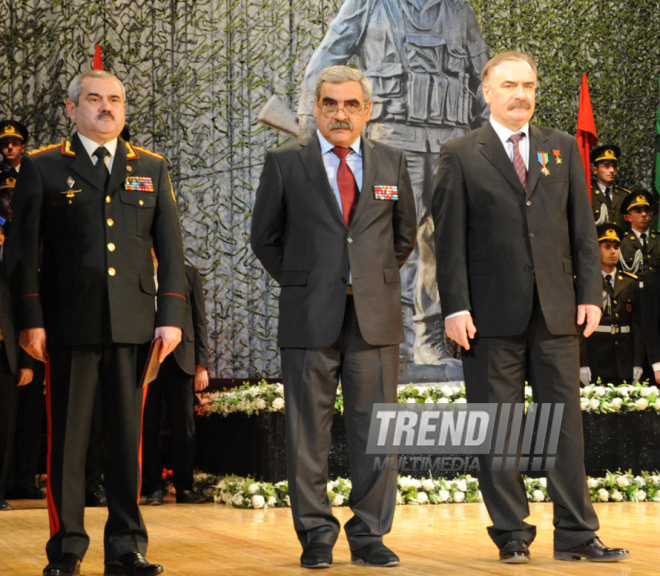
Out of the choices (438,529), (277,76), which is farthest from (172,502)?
(277,76)

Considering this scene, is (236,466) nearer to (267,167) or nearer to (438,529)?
(438,529)

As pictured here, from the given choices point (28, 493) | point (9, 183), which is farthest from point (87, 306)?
point (9, 183)

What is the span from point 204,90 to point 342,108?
4.23 m

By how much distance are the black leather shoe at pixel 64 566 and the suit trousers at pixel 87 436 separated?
0.05 metres

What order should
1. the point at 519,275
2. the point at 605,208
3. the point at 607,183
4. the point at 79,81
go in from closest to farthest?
the point at 79,81, the point at 519,275, the point at 605,208, the point at 607,183

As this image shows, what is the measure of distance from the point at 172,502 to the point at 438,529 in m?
1.89

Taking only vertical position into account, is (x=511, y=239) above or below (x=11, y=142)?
below

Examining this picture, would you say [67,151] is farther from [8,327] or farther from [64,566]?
[8,327]

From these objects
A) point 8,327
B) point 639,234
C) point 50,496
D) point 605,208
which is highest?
point 605,208

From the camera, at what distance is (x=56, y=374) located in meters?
2.82

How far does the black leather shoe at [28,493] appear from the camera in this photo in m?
5.29

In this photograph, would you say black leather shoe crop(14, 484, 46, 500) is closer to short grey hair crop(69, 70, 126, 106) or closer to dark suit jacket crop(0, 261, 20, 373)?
dark suit jacket crop(0, 261, 20, 373)

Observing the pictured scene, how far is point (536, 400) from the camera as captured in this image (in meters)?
3.03

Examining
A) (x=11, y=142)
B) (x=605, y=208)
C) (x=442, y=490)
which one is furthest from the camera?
(x=605, y=208)
